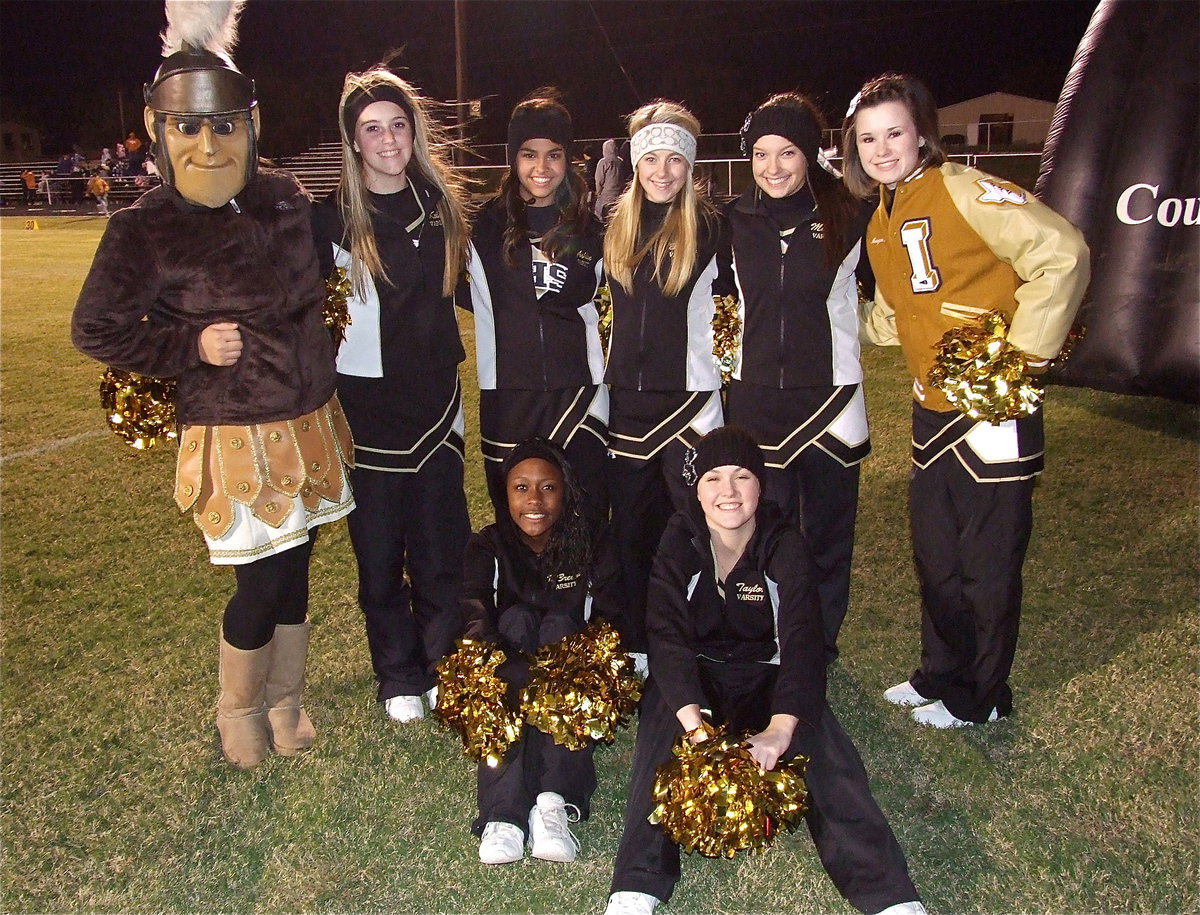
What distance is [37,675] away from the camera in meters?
3.60

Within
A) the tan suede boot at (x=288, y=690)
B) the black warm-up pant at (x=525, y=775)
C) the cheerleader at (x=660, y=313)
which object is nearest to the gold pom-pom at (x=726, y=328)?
the cheerleader at (x=660, y=313)

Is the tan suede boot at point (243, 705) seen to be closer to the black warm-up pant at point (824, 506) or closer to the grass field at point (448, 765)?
the grass field at point (448, 765)

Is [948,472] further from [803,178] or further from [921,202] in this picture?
[803,178]

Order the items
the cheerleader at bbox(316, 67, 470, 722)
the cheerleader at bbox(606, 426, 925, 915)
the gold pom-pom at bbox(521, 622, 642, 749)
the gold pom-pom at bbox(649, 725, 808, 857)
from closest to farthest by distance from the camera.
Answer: the gold pom-pom at bbox(649, 725, 808, 857), the cheerleader at bbox(606, 426, 925, 915), the gold pom-pom at bbox(521, 622, 642, 749), the cheerleader at bbox(316, 67, 470, 722)

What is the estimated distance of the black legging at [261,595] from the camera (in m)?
2.79

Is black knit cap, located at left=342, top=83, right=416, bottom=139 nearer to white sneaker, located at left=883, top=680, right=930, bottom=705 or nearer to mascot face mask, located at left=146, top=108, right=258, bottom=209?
mascot face mask, located at left=146, top=108, right=258, bottom=209

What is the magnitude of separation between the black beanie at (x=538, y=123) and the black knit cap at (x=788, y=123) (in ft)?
1.92

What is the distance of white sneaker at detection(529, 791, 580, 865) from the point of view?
2564 mm

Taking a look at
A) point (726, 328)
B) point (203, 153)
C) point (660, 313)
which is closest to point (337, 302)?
point (203, 153)

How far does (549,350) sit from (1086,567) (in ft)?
8.78

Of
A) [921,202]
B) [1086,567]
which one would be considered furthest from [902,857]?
[1086,567]

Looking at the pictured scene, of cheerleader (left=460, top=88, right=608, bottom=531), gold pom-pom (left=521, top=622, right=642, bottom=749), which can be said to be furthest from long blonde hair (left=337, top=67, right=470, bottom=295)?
gold pom-pom (left=521, top=622, right=642, bottom=749)

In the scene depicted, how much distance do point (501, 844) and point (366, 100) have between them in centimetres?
213

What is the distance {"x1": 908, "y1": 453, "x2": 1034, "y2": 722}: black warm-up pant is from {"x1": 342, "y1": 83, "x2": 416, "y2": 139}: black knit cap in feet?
6.44
